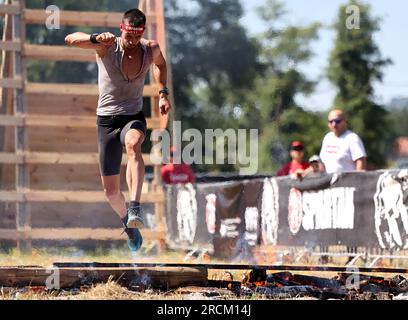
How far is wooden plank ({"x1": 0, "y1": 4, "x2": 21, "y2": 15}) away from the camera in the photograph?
15538 millimetres

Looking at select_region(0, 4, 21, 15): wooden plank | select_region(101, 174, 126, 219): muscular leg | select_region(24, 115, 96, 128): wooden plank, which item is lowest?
select_region(101, 174, 126, 219): muscular leg

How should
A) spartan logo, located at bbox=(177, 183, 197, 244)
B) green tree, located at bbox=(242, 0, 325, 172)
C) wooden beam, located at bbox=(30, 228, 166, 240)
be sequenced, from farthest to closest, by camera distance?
green tree, located at bbox=(242, 0, 325, 172)
spartan logo, located at bbox=(177, 183, 197, 244)
wooden beam, located at bbox=(30, 228, 166, 240)

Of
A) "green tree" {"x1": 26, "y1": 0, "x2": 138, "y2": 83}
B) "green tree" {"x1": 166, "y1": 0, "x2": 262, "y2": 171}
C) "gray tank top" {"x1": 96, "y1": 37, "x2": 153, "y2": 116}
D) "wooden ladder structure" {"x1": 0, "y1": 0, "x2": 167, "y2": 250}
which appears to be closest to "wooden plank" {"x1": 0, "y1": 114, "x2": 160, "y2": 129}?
"wooden ladder structure" {"x1": 0, "y1": 0, "x2": 167, "y2": 250}

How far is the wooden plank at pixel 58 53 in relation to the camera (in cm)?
1543

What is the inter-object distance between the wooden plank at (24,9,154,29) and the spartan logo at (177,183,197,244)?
3112 millimetres

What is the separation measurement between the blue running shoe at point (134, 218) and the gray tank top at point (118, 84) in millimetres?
1017

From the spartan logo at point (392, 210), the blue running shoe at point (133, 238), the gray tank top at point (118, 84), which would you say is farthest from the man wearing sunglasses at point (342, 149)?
the gray tank top at point (118, 84)

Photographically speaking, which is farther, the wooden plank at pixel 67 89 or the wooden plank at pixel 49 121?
the wooden plank at pixel 67 89

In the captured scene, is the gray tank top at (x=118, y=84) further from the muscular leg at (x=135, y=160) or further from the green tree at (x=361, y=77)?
the green tree at (x=361, y=77)

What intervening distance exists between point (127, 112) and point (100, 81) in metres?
0.39

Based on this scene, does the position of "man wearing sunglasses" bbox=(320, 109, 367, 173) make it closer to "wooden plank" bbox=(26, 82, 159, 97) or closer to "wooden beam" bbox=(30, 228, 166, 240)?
"wooden plank" bbox=(26, 82, 159, 97)

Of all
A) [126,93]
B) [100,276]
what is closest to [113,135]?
[126,93]

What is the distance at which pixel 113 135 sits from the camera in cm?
984
